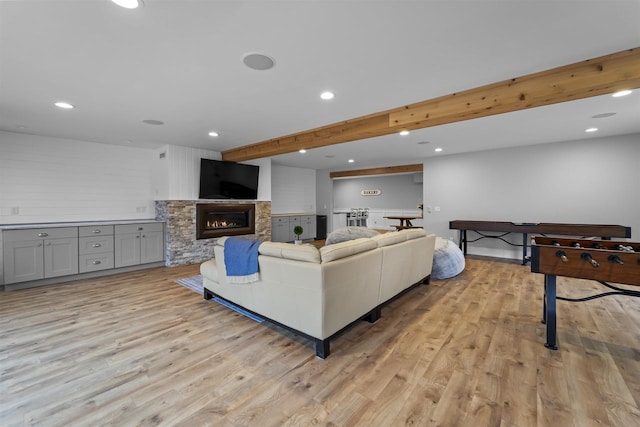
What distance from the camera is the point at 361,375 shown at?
6.66 feet

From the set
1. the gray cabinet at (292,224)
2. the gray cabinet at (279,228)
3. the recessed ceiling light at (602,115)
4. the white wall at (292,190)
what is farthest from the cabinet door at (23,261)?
the recessed ceiling light at (602,115)

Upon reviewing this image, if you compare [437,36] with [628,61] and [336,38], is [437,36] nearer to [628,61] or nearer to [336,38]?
[336,38]

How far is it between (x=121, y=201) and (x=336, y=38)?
565 cm

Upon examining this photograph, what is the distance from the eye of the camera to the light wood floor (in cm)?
166

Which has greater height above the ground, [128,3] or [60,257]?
[128,3]

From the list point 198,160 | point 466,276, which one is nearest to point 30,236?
point 198,160

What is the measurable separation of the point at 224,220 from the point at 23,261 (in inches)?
129

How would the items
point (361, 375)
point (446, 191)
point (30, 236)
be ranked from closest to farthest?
point (361, 375)
point (30, 236)
point (446, 191)

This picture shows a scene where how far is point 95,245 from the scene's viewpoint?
15.1 ft

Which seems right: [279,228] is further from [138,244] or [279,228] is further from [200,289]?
[200,289]

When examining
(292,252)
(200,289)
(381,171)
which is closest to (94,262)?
(200,289)

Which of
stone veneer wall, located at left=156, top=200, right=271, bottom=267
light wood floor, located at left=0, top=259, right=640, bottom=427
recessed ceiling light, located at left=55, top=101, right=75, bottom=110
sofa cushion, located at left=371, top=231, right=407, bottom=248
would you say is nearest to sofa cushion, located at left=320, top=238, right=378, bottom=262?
sofa cushion, located at left=371, top=231, right=407, bottom=248

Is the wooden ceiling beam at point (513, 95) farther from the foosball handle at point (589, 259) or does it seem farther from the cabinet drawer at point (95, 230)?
the cabinet drawer at point (95, 230)

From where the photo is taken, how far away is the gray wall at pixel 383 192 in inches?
438
